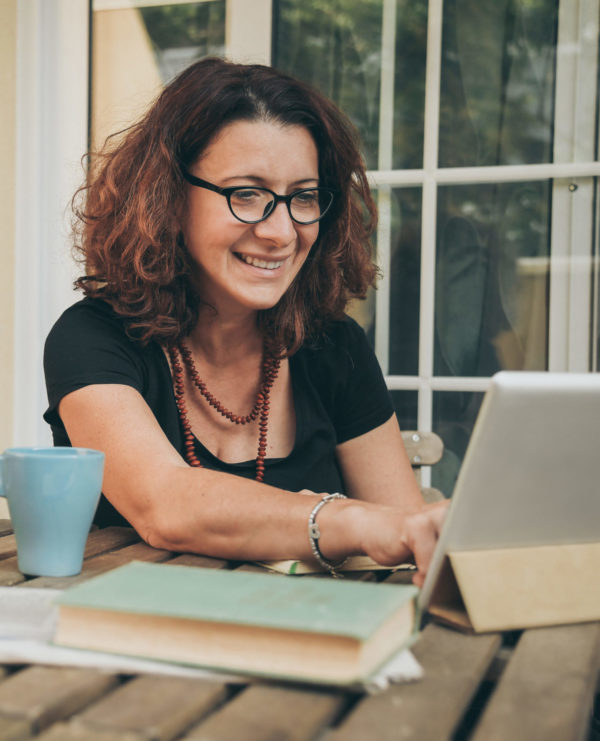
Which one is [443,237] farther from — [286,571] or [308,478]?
[286,571]

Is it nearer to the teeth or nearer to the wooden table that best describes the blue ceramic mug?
the wooden table

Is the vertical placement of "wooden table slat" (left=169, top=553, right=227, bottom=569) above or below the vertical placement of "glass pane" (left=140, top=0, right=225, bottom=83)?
below

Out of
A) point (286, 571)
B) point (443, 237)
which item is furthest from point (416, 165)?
point (286, 571)

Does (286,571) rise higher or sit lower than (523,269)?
lower

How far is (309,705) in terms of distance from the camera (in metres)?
0.62

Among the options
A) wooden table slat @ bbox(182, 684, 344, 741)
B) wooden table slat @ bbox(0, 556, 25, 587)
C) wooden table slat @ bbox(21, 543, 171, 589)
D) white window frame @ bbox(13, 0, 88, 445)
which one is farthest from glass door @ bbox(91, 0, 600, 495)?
wooden table slat @ bbox(182, 684, 344, 741)

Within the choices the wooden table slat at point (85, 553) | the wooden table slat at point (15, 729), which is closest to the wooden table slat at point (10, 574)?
the wooden table slat at point (85, 553)

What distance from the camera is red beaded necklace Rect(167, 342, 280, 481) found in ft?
5.13

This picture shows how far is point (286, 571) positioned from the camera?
104 cm

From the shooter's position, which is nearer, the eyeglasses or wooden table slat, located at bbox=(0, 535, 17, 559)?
wooden table slat, located at bbox=(0, 535, 17, 559)

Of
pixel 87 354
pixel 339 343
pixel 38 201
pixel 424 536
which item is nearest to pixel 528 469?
pixel 424 536

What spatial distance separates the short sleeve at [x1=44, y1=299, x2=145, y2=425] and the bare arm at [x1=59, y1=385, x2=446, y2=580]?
3.3 inches

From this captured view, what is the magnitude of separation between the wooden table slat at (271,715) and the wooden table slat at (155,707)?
15 mm

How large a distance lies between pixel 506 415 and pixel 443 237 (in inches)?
70.3
